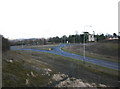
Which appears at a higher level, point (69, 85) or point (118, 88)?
point (69, 85)

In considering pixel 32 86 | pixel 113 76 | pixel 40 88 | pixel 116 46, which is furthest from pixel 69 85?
pixel 116 46

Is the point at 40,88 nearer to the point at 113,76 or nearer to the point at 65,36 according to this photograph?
the point at 113,76

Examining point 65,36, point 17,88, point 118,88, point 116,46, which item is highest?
point 65,36

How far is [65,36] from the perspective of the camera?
351 feet

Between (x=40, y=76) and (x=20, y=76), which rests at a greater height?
(x=20, y=76)

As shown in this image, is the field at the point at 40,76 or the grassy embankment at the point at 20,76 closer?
the grassy embankment at the point at 20,76

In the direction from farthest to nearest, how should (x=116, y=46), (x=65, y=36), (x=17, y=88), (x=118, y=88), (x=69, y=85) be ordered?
(x=65, y=36)
(x=116, y=46)
(x=118, y=88)
(x=69, y=85)
(x=17, y=88)

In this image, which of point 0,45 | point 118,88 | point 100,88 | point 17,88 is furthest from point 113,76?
point 0,45

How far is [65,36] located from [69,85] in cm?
9647

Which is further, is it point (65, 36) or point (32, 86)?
point (65, 36)

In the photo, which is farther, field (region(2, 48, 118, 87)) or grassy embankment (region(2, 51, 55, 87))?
field (region(2, 48, 118, 87))

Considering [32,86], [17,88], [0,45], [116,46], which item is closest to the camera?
[17,88]

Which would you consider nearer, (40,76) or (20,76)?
(20,76)

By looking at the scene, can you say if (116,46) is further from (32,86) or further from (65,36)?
(65,36)
